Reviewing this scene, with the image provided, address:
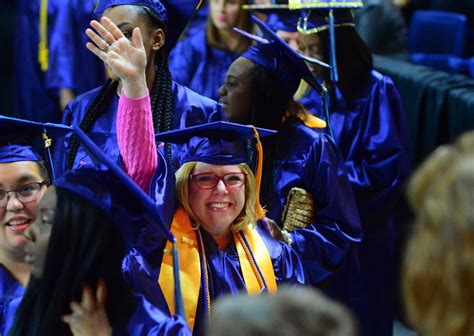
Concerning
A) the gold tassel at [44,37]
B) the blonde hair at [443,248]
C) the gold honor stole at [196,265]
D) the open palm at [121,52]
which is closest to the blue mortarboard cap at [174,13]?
the open palm at [121,52]

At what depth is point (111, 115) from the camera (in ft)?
11.6

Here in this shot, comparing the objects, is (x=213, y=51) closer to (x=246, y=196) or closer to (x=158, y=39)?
(x=158, y=39)

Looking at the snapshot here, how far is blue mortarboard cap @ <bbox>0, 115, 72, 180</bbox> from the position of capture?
9.50 ft

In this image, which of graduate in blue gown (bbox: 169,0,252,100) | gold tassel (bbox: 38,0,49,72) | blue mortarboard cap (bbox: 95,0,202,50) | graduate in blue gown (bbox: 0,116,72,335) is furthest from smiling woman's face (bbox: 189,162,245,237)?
gold tassel (bbox: 38,0,49,72)

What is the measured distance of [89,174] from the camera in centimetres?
249

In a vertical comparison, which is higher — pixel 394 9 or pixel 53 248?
pixel 53 248

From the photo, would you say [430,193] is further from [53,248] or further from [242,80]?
[242,80]

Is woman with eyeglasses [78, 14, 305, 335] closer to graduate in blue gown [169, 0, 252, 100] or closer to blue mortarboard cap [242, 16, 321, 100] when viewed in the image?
blue mortarboard cap [242, 16, 321, 100]

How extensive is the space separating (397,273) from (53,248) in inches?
104

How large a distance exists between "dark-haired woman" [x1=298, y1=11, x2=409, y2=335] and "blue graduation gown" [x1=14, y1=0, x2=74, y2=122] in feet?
7.29

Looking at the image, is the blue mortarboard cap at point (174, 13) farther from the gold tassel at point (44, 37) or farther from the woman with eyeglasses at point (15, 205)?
the gold tassel at point (44, 37)

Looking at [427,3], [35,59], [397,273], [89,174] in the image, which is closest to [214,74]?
[397,273]

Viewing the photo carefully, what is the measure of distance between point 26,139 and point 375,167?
6.27 ft

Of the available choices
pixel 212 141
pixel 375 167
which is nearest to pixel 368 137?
pixel 375 167
